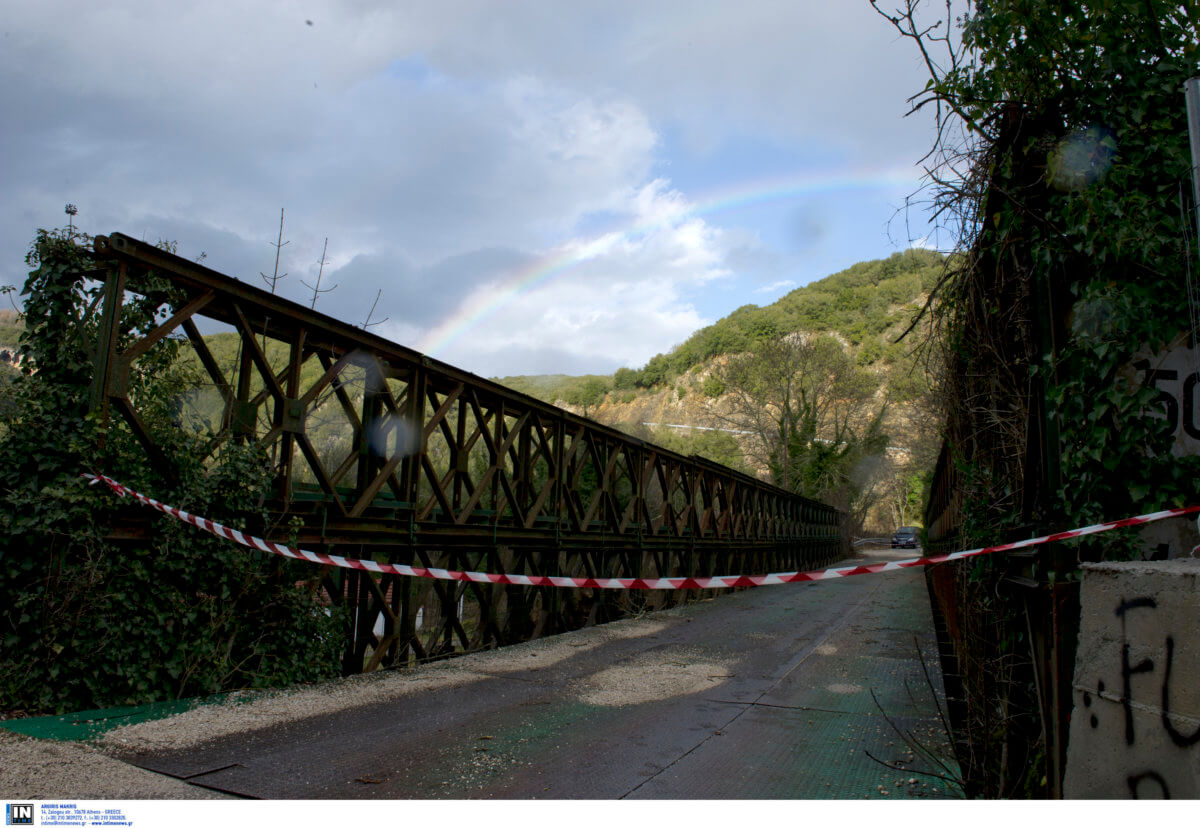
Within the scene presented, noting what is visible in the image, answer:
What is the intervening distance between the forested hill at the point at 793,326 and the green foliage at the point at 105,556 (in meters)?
68.7

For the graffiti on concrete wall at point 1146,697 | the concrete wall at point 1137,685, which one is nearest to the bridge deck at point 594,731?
the concrete wall at point 1137,685

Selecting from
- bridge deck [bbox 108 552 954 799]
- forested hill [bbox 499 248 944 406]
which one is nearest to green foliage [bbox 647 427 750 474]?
forested hill [bbox 499 248 944 406]

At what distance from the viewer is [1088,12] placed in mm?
3334

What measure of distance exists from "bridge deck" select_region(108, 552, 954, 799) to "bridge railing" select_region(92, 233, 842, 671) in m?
1.12

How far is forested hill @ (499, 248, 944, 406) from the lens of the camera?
87812 mm

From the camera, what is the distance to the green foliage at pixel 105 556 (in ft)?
14.5

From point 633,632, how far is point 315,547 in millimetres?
5097

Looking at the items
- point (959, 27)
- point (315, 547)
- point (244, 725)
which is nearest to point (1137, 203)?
point (959, 27)

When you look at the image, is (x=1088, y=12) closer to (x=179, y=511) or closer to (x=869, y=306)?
(x=179, y=511)

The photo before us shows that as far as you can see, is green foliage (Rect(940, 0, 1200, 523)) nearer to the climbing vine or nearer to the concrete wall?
the climbing vine

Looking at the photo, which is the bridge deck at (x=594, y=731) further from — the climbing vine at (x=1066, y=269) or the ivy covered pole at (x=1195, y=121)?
the ivy covered pole at (x=1195, y=121)

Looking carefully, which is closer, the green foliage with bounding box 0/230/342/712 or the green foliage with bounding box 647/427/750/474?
the green foliage with bounding box 0/230/342/712

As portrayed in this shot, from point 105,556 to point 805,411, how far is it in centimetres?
3492

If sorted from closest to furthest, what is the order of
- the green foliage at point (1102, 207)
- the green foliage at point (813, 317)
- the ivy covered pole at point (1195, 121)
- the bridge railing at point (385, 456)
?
the ivy covered pole at point (1195, 121)
the green foliage at point (1102, 207)
the bridge railing at point (385, 456)
the green foliage at point (813, 317)
